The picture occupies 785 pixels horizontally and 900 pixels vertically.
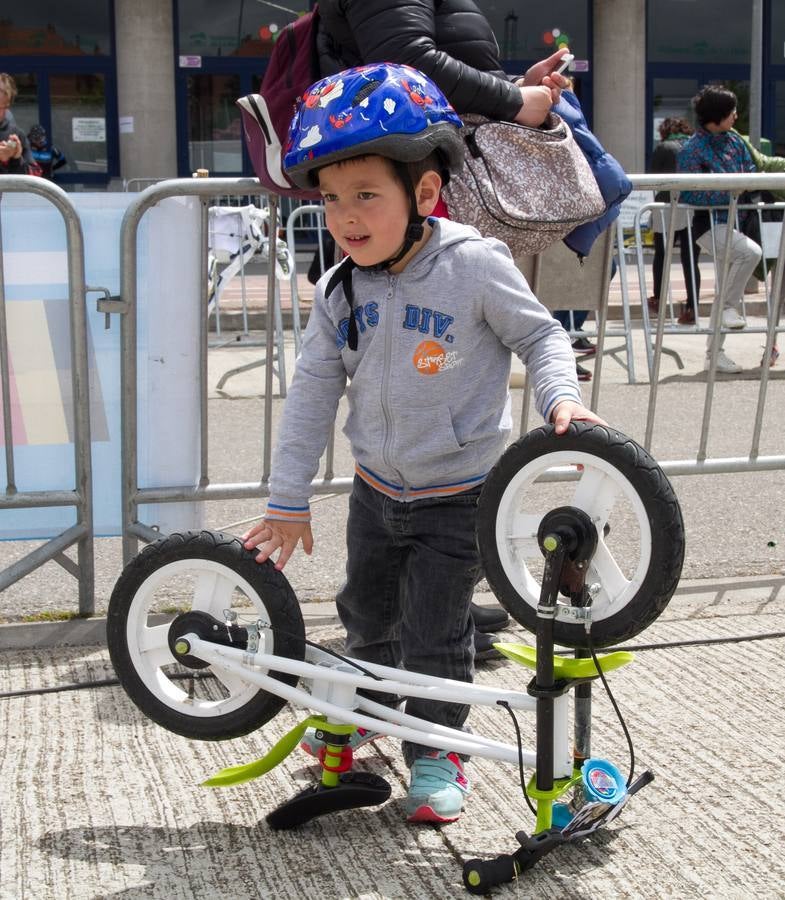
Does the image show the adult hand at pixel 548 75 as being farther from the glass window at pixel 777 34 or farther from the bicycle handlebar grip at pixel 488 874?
the glass window at pixel 777 34

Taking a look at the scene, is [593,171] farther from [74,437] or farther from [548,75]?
[74,437]

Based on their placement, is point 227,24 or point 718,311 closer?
point 718,311

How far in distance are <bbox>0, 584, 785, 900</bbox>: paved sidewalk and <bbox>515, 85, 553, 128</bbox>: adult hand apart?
1539 mm

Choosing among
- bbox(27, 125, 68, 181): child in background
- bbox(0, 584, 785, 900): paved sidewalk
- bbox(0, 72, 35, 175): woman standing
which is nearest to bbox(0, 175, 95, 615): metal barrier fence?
bbox(0, 584, 785, 900): paved sidewalk

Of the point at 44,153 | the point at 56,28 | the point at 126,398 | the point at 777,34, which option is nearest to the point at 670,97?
the point at 777,34

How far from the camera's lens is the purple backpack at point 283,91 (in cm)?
374

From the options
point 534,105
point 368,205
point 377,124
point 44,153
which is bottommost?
point 368,205

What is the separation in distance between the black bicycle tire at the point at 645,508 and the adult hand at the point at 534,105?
1423 millimetres

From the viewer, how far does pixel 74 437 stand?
4422 mm

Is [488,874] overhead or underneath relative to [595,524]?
underneath

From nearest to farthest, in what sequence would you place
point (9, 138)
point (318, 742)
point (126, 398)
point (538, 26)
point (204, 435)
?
point (318, 742), point (126, 398), point (204, 435), point (9, 138), point (538, 26)

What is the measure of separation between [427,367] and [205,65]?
18.7 metres

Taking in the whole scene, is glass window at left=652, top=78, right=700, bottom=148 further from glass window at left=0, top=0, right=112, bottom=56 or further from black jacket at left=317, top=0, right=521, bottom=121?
black jacket at left=317, top=0, right=521, bottom=121

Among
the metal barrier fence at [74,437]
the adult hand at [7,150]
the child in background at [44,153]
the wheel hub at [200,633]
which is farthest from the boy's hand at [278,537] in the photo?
the child in background at [44,153]
